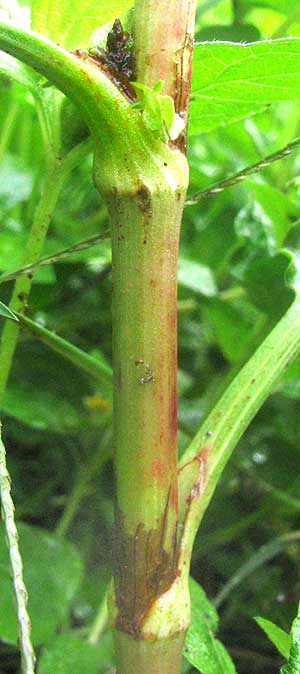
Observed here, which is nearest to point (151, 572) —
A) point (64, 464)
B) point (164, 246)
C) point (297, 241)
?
point (164, 246)

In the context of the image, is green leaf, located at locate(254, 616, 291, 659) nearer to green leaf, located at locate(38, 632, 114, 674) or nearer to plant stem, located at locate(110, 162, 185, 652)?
plant stem, located at locate(110, 162, 185, 652)

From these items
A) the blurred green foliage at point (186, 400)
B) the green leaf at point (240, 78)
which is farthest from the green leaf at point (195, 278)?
the green leaf at point (240, 78)

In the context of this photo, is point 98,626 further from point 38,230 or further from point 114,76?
point 114,76

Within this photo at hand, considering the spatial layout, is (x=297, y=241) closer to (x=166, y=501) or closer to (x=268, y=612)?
(x=166, y=501)

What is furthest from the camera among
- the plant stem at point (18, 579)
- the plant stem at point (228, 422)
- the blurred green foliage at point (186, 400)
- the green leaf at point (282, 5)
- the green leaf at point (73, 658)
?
the green leaf at point (282, 5)

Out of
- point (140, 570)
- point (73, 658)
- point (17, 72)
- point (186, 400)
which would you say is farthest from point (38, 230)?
point (186, 400)

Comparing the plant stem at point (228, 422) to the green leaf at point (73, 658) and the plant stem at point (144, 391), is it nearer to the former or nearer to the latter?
the plant stem at point (144, 391)
